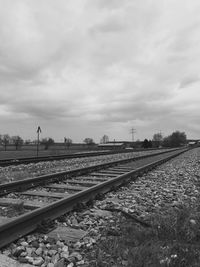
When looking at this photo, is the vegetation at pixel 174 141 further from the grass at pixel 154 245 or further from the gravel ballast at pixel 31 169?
the grass at pixel 154 245

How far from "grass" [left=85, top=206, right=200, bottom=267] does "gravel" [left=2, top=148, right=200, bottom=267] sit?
6.7 inches

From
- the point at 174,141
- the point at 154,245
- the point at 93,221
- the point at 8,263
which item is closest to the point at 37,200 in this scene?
the point at 93,221

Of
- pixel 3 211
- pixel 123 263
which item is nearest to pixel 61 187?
pixel 3 211

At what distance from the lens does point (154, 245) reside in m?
3.75

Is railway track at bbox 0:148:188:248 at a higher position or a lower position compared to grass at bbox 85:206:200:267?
higher

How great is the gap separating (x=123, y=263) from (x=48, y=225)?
1.69 metres

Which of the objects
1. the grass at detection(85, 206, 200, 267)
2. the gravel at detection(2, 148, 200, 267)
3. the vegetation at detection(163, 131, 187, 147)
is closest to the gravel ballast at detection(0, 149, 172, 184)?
the gravel at detection(2, 148, 200, 267)

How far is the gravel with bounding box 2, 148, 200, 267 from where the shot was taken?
347cm

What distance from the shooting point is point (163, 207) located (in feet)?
20.1

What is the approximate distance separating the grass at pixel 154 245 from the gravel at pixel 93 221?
6.7 inches

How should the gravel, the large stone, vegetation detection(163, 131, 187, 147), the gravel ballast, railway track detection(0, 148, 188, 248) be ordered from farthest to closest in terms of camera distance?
1. vegetation detection(163, 131, 187, 147)
2. the gravel ballast
3. railway track detection(0, 148, 188, 248)
4. the gravel
5. the large stone

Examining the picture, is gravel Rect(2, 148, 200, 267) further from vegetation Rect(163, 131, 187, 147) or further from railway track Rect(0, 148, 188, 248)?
vegetation Rect(163, 131, 187, 147)

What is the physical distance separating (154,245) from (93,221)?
1472mm

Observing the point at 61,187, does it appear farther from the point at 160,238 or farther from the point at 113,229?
the point at 160,238
